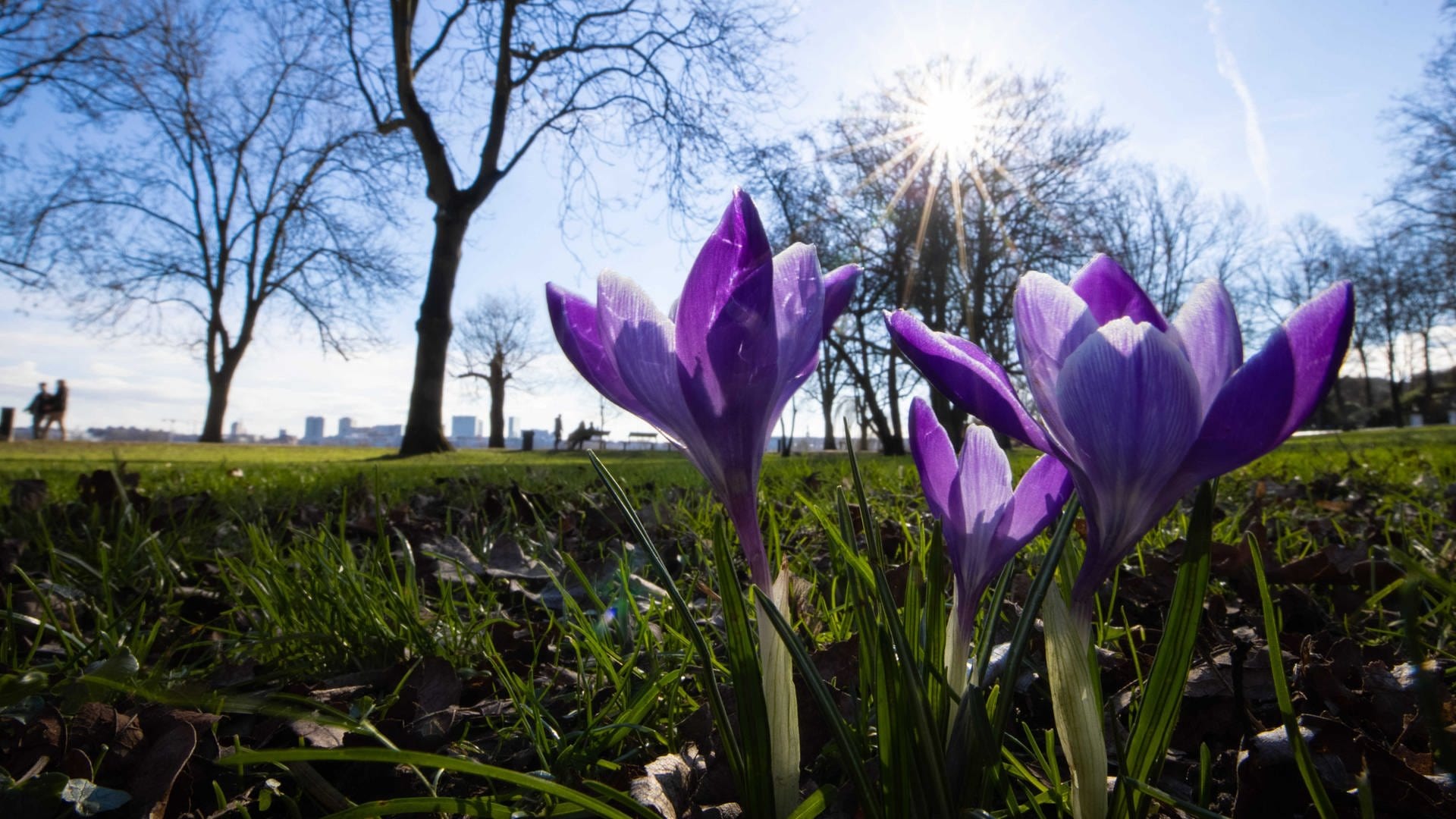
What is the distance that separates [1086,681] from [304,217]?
30642 millimetres

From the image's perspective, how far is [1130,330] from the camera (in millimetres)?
581

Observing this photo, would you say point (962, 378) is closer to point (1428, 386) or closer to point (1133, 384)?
point (1133, 384)

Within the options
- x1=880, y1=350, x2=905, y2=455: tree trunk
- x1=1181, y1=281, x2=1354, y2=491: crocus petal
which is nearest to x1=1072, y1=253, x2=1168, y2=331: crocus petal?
x1=1181, y1=281, x2=1354, y2=491: crocus petal

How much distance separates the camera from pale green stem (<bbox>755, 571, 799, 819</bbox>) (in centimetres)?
74

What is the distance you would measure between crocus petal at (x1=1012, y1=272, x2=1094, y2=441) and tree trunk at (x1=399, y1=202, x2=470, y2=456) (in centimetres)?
1484

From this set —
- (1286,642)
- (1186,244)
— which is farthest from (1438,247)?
(1286,642)

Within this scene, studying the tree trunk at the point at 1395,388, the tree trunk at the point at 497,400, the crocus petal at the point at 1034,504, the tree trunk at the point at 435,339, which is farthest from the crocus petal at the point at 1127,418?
the tree trunk at the point at 1395,388

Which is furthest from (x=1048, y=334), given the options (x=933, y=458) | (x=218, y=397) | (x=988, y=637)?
(x=218, y=397)

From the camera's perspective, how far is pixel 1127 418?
603mm

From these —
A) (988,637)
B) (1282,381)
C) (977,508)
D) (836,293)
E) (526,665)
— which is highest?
(836,293)

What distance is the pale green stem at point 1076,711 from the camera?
65 cm

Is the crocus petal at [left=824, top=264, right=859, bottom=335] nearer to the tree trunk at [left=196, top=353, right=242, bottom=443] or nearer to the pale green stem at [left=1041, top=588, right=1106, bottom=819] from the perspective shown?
the pale green stem at [left=1041, top=588, right=1106, bottom=819]

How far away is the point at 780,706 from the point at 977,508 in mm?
278

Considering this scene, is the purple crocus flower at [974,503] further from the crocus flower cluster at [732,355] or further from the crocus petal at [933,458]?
the crocus flower cluster at [732,355]
